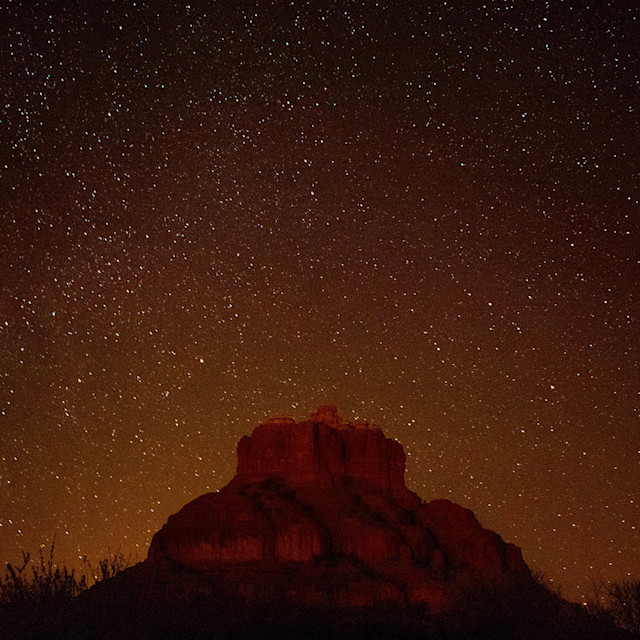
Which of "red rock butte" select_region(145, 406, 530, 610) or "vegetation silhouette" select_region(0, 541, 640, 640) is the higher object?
"red rock butte" select_region(145, 406, 530, 610)

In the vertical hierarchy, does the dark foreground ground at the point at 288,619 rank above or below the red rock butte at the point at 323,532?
below

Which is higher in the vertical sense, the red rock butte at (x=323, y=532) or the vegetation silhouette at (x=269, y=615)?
the red rock butte at (x=323, y=532)

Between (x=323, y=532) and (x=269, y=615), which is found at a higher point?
→ (x=323, y=532)

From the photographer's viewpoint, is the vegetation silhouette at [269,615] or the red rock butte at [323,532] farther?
the red rock butte at [323,532]

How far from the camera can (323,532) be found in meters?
72.2

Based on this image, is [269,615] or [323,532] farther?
[323,532]

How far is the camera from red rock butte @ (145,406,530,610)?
64375mm

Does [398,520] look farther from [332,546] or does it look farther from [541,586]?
[541,586]

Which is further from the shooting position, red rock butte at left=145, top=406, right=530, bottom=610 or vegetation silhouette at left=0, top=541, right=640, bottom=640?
red rock butte at left=145, top=406, right=530, bottom=610

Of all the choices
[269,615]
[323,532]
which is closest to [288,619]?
[269,615]

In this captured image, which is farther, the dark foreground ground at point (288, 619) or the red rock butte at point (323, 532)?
the red rock butte at point (323, 532)

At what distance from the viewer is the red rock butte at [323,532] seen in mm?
64375

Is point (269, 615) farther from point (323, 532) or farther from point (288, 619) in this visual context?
point (323, 532)

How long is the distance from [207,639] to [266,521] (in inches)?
1405
